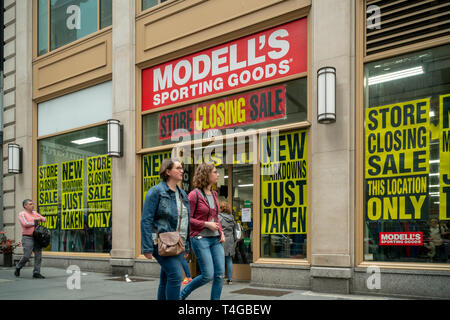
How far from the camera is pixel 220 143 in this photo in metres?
9.53

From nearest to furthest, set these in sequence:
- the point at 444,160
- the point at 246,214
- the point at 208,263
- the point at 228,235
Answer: the point at 208,263, the point at 444,160, the point at 228,235, the point at 246,214

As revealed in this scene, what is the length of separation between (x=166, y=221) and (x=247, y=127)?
4635 mm

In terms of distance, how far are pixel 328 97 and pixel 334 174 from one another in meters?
1.22

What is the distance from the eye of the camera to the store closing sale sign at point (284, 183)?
26.8 feet

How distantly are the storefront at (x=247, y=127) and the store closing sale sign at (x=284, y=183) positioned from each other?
0.02 metres

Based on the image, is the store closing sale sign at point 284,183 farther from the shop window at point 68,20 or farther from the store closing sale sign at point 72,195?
the shop window at point 68,20

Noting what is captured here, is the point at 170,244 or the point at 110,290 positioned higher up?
the point at 170,244

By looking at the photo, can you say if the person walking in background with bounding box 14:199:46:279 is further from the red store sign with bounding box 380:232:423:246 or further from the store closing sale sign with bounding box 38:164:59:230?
the red store sign with bounding box 380:232:423:246

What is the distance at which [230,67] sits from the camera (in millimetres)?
9461

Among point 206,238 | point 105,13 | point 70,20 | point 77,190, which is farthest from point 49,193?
point 206,238

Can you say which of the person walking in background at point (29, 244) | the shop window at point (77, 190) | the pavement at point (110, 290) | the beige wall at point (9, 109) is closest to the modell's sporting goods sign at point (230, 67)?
the shop window at point (77, 190)

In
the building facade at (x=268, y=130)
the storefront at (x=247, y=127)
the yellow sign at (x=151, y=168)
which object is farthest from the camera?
the yellow sign at (x=151, y=168)

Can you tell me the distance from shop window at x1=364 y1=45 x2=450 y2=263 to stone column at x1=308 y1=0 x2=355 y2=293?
282mm

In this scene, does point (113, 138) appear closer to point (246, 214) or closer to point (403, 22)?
point (246, 214)
